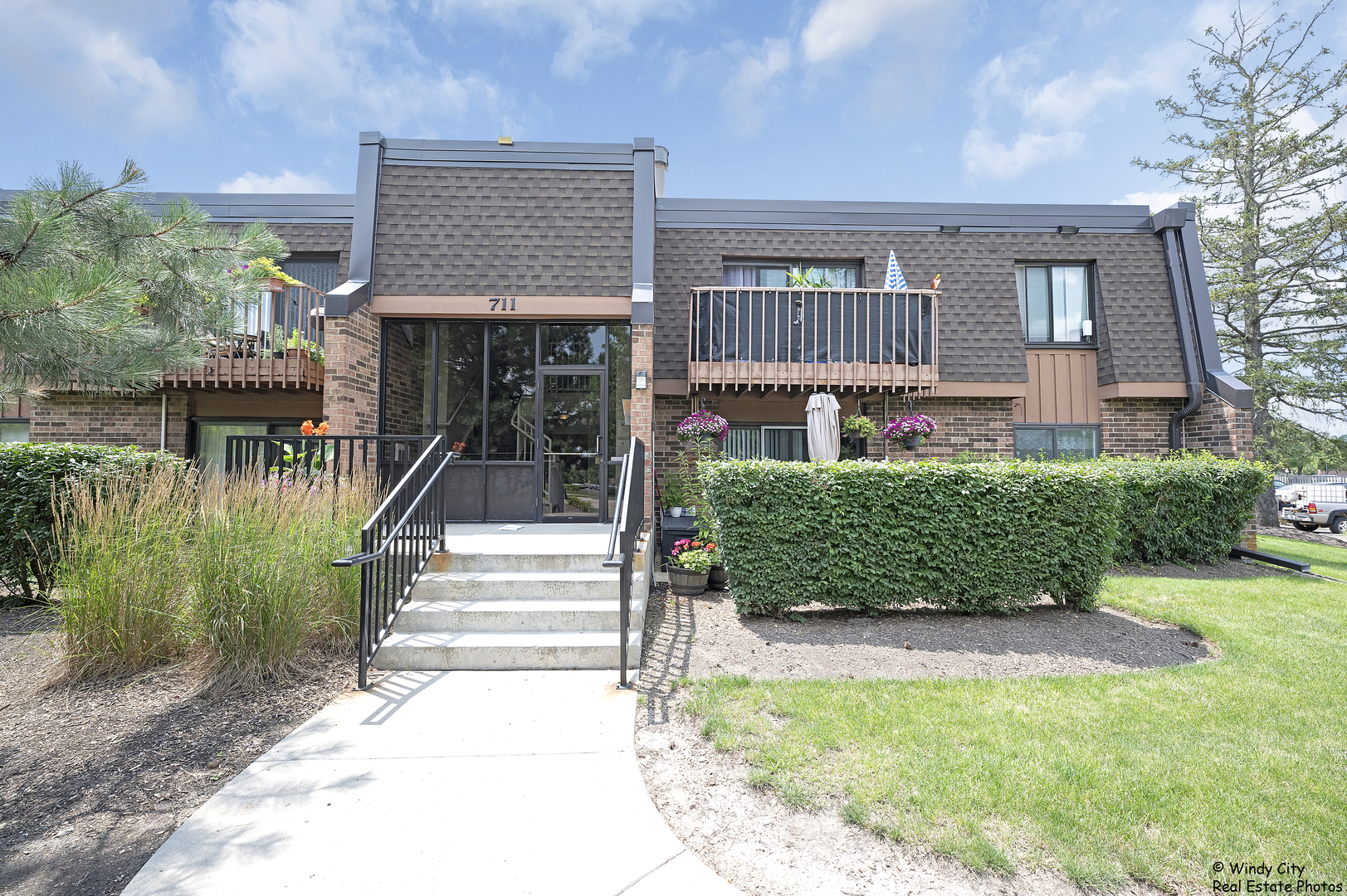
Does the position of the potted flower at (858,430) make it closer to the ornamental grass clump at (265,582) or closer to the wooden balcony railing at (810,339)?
the wooden balcony railing at (810,339)

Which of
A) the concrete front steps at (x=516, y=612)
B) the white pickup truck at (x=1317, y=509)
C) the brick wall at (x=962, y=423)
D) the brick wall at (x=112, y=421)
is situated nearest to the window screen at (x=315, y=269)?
the brick wall at (x=112, y=421)

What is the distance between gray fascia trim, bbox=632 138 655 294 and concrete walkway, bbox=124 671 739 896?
6.02 m

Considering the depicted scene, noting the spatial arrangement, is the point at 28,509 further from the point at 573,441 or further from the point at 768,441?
the point at 768,441

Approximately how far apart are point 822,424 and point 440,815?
693cm

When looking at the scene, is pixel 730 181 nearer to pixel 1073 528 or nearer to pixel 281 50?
pixel 281 50

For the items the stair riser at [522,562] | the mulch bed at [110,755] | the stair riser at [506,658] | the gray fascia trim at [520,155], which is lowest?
the mulch bed at [110,755]

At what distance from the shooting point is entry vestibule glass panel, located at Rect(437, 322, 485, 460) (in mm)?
8211

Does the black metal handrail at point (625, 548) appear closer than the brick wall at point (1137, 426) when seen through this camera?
Yes

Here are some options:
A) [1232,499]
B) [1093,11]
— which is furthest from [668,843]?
[1093,11]

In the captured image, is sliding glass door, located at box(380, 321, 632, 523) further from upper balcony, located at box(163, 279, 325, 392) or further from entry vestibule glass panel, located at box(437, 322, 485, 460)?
upper balcony, located at box(163, 279, 325, 392)

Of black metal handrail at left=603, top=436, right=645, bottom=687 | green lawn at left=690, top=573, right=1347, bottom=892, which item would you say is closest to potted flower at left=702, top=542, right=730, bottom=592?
black metal handrail at left=603, top=436, right=645, bottom=687

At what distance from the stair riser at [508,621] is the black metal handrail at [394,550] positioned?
181 mm

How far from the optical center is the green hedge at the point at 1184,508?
7836mm

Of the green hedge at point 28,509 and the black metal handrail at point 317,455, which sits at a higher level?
the black metal handrail at point 317,455
